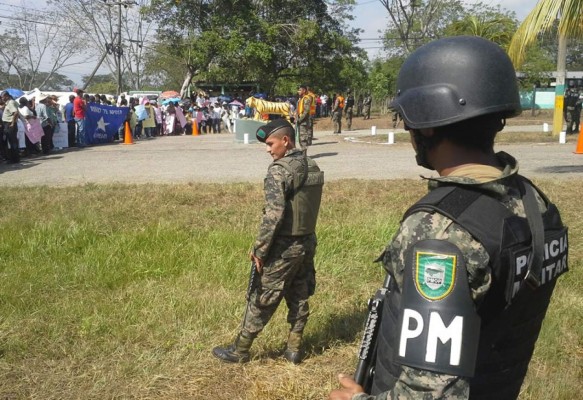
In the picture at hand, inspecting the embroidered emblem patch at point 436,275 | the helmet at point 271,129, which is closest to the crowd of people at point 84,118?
the helmet at point 271,129

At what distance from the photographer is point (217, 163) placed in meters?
12.7

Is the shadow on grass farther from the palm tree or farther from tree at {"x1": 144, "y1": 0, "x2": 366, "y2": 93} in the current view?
tree at {"x1": 144, "y1": 0, "x2": 366, "y2": 93}

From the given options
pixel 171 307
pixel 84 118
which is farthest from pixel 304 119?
pixel 171 307

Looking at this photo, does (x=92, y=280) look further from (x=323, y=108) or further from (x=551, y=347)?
(x=323, y=108)

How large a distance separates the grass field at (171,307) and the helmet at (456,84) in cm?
235

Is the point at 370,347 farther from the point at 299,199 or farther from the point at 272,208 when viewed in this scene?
the point at 299,199

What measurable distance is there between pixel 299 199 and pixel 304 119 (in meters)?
9.02

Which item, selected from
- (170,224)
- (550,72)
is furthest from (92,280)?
(550,72)

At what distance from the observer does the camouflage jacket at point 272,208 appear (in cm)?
353

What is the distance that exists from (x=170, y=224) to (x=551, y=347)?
14.6 feet

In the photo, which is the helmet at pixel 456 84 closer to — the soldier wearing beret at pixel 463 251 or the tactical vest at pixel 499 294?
the soldier wearing beret at pixel 463 251

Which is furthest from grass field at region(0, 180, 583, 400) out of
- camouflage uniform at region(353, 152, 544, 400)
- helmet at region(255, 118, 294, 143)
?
camouflage uniform at region(353, 152, 544, 400)

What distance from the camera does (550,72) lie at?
123 ft

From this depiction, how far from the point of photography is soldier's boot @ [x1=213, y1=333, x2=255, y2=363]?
3734 mm
